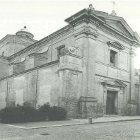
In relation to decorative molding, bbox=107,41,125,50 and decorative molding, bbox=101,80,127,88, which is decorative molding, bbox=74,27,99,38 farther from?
decorative molding, bbox=101,80,127,88

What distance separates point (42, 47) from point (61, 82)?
9.62 metres

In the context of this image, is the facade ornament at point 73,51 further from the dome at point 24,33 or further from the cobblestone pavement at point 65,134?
the dome at point 24,33

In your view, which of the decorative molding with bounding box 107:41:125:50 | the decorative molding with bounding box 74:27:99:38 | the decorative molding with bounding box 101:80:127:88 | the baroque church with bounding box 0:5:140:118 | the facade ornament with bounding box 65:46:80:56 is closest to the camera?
the facade ornament with bounding box 65:46:80:56

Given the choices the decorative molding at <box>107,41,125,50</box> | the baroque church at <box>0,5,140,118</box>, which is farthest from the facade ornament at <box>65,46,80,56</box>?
the decorative molding at <box>107,41,125,50</box>

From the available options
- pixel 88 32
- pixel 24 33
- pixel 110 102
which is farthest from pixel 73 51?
pixel 24 33

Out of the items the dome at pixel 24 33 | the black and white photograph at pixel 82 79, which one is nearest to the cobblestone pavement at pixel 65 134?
the black and white photograph at pixel 82 79

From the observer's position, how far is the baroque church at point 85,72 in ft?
56.4

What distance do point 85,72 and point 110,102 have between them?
4757mm

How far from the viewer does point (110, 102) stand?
69.2 ft

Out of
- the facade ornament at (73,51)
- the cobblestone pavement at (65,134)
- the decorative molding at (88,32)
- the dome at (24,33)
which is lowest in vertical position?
the cobblestone pavement at (65,134)

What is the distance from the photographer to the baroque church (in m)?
17.2

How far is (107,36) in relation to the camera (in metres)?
21.0

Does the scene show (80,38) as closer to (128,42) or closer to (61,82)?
(61,82)

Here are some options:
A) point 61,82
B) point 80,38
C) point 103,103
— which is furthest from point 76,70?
point 103,103
